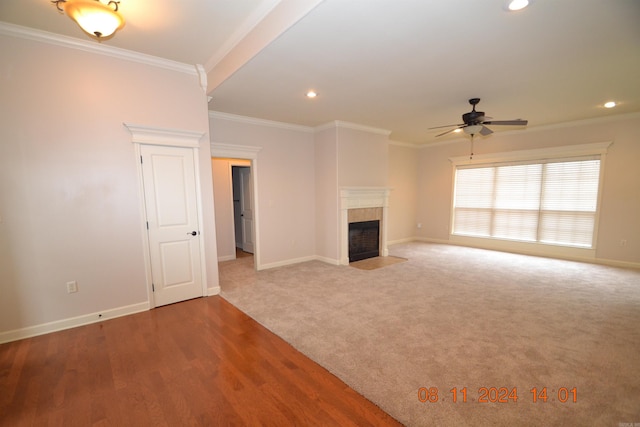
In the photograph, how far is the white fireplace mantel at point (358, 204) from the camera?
205 inches

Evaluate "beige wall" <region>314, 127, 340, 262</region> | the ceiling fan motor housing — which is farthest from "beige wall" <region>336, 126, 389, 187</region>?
the ceiling fan motor housing

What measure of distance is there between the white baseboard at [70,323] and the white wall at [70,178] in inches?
1.4

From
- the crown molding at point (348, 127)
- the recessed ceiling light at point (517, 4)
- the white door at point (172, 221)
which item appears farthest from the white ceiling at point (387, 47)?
the white door at point (172, 221)

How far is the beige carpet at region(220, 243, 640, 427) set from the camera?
1.78 m

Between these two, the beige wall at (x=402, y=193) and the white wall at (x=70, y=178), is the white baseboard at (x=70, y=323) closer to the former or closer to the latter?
the white wall at (x=70, y=178)

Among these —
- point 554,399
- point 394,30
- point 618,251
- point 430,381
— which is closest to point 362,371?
point 430,381

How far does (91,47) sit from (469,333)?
5048 millimetres

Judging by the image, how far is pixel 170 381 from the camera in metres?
2.04

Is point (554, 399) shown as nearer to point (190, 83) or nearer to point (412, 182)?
point (190, 83)

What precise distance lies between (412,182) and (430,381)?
647 centimetres

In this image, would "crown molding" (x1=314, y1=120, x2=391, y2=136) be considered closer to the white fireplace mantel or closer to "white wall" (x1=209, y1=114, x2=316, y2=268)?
"white wall" (x1=209, y1=114, x2=316, y2=268)

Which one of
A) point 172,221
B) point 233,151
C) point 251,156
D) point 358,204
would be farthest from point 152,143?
point 358,204

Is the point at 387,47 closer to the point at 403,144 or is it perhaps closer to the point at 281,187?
the point at 281,187

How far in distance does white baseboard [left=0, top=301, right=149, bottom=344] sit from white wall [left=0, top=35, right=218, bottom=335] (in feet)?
0.12
